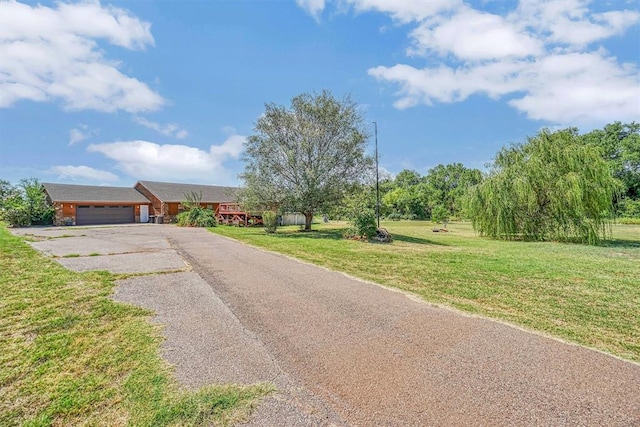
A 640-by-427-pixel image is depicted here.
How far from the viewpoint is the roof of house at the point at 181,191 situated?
96.5ft

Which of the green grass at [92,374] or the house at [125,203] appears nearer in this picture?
the green grass at [92,374]

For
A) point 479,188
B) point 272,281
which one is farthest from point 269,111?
point 272,281

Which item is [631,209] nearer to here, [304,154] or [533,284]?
[304,154]

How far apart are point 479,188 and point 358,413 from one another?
15859 millimetres

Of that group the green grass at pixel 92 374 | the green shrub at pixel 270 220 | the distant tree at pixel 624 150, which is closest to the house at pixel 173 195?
the green shrub at pixel 270 220

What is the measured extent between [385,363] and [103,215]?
1251 inches

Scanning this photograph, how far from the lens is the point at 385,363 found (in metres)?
2.81

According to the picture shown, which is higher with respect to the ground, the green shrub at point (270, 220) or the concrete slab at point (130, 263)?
the green shrub at point (270, 220)

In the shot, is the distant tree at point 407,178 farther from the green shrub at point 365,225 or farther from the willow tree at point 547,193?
the green shrub at point 365,225

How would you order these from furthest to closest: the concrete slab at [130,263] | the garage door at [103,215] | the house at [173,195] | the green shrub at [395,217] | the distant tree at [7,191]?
1. the green shrub at [395,217]
2. the house at [173,195]
3. the garage door at [103,215]
4. the distant tree at [7,191]
5. the concrete slab at [130,263]

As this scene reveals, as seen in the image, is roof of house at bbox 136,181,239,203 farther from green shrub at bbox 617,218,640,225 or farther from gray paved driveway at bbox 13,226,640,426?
green shrub at bbox 617,218,640,225

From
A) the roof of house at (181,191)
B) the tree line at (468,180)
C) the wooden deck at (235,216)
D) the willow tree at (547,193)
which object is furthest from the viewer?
the roof of house at (181,191)

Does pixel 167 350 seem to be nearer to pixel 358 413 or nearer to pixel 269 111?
pixel 358 413

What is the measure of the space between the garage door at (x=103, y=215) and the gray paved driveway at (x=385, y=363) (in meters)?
27.3
